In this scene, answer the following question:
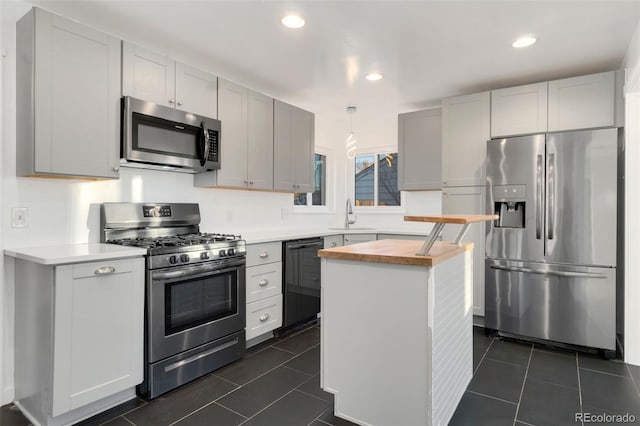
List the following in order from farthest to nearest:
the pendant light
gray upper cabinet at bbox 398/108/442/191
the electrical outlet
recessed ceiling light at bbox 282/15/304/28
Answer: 1. gray upper cabinet at bbox 398/108/442/191
2. the pendant light
3. recessed ceiling light at bbox 282/15/304/28
4. the electrical outlet

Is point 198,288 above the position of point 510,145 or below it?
below

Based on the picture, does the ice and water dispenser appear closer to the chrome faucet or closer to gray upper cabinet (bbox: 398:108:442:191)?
gray upper cabinet (bbox: 398:108:442:191)

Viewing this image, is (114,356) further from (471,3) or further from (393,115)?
(393,115)

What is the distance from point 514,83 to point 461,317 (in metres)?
2.60

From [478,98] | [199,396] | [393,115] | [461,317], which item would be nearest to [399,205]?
[393,115]

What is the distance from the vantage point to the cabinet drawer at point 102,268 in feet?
6.55

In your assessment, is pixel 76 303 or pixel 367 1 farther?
pixel 367 1

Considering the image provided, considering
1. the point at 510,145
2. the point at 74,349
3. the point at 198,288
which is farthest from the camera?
the point at 510,145

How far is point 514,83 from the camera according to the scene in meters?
3.64

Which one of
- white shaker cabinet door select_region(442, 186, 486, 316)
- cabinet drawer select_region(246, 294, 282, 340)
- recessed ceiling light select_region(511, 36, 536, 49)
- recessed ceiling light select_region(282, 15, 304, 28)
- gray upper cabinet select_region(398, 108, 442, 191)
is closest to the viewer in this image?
recessed ceiling light select_region(282, 15, 304, 28)

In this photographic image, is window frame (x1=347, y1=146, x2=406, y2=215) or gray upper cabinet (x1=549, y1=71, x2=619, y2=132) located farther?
window frame (x1=347, y1=146, x2=406, y2=215)

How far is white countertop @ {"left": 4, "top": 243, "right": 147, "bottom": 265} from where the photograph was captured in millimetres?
1915

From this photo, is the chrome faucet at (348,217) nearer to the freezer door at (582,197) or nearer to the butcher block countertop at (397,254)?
the freezer door at (582,197)

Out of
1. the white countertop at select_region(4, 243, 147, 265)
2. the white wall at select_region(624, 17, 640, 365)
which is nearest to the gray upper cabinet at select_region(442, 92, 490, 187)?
the white wall at select_region(624, 17, 640, 365)
